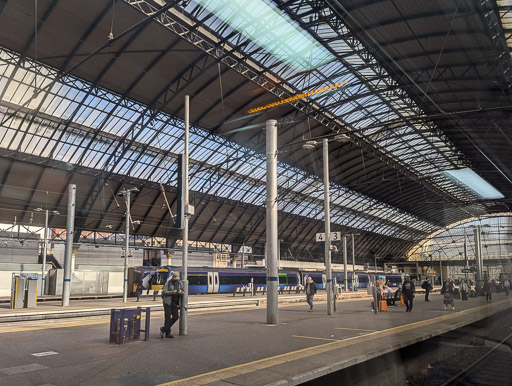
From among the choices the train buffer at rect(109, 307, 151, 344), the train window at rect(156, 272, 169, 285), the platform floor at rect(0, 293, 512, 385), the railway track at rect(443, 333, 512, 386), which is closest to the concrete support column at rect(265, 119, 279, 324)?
the platform floor at rect(0, 293, 512, 385)

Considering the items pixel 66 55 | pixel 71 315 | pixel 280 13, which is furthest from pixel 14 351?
pixel 66 55

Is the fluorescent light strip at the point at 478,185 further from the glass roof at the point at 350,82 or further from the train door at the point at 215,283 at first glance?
the train door at the point at 215,283

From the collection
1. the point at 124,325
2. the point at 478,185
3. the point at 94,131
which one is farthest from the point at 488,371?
the point at 94,131

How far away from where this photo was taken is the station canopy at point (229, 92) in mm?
19281

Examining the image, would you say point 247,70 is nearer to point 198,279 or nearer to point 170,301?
point 198,279

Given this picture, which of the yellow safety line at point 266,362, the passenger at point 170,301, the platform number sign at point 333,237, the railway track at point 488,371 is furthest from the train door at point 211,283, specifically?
the railway track at point 488,371

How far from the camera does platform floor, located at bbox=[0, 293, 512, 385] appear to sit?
707cm

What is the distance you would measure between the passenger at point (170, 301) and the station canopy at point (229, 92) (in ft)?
25.3

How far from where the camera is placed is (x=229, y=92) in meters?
33.6

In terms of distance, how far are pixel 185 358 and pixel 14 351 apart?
3.86 meters

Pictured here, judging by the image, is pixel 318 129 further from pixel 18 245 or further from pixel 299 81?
pixel 18 245

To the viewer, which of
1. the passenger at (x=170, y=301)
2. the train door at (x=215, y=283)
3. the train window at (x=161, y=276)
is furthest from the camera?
the train door at (x=215, y=283)

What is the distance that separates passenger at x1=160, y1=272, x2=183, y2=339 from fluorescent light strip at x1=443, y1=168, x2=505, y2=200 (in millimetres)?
11198

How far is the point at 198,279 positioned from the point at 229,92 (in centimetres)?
1729
